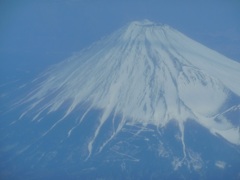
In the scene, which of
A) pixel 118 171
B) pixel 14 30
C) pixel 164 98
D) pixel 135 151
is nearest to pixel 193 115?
pixel 164 98

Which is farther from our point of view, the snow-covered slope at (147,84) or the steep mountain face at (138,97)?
the snow-covered slope at (147,84)

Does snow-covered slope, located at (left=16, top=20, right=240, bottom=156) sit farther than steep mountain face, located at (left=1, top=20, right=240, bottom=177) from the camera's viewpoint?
Yes

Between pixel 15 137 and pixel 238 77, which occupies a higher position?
pixel 238 77

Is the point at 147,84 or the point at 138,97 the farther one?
the point at 147,84

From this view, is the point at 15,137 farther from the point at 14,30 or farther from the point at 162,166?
the point at 14,30

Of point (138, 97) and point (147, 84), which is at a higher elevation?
point (147, 84)
